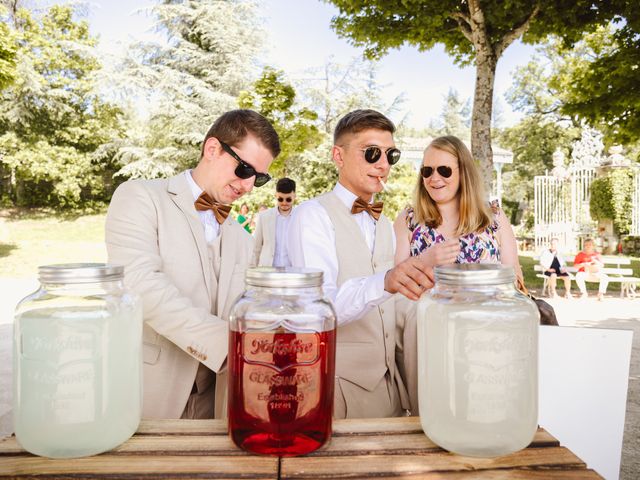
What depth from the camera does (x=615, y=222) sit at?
728 inches

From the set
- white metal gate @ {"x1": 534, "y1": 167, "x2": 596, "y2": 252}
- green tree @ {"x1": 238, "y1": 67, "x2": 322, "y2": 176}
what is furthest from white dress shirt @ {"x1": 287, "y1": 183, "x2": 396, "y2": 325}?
white metal gate @ {"x1": 534, "y1": 167, "x2": 596, "y2": 252}

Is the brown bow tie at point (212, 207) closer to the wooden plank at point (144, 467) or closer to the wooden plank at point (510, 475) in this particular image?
the wooden plank at point (144, 467)

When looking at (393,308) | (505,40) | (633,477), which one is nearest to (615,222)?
(505,40)

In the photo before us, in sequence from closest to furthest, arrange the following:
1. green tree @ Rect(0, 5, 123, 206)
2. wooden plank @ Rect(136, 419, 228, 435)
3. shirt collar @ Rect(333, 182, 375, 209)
→ 1. wooden plank @ Rect(136, 419, 228, 435)
2. shirt collar @ Rect(333, 182, 375, 209)
3. green tree @ Rect(0, 5, 123, 206)

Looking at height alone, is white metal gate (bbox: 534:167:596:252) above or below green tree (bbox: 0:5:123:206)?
below

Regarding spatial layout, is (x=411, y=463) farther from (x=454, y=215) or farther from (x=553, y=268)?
(x=553, y=268)

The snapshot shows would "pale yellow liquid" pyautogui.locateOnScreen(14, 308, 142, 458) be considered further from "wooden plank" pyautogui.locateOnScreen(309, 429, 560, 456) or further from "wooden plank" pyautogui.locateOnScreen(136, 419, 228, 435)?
"wooden plank" pyautogui.locateOnScreen(309, 429, 560, 456)

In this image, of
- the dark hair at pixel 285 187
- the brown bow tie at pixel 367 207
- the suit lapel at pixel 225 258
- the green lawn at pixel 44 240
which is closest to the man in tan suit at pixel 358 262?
the brown bow tie at pixel 367 207

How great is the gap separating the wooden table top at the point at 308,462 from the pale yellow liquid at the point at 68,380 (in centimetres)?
5

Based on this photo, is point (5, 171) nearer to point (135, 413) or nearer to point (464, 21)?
point (464, 21)

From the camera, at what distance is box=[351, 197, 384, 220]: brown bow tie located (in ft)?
7.02

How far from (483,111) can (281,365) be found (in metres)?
→ 7.07

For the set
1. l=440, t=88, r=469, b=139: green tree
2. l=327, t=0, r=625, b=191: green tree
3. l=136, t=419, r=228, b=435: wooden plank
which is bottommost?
l=136, t=419, r=228, b=435: wooden plank

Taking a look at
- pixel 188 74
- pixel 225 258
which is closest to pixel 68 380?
pixel 225 258
